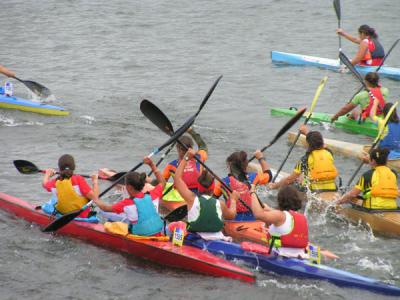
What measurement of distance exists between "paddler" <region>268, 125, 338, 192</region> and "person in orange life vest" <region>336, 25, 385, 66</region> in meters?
6.73

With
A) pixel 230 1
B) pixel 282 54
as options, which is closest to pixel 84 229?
pixel 282 54

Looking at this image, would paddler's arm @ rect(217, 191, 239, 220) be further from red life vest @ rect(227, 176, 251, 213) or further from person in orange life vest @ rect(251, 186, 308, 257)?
person in orange life vest @ rect(251, 186, 308, 257)

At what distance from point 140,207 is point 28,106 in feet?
24.3

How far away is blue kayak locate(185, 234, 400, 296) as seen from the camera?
7855 millimetres

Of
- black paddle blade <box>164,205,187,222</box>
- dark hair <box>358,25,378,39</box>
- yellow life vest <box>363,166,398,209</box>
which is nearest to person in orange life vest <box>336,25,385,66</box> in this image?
dark hair <box>358,25,378,39</box>

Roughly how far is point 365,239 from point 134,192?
311 cm

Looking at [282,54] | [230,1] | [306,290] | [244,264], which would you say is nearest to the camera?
[306,290]

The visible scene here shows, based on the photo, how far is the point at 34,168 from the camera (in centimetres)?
1009

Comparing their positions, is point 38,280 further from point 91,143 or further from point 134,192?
point 91,143

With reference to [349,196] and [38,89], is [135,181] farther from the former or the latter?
[38,89]

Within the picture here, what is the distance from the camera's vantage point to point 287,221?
8.00 metres

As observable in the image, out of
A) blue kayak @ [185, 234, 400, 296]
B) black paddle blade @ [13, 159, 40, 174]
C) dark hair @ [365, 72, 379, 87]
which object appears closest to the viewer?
blue kayak @ [185, 234, 400, 296]

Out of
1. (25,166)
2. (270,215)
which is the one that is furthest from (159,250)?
(25,166)

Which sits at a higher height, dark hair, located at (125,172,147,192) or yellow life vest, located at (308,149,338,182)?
yellow life vest, located at (308,149,338,182)
